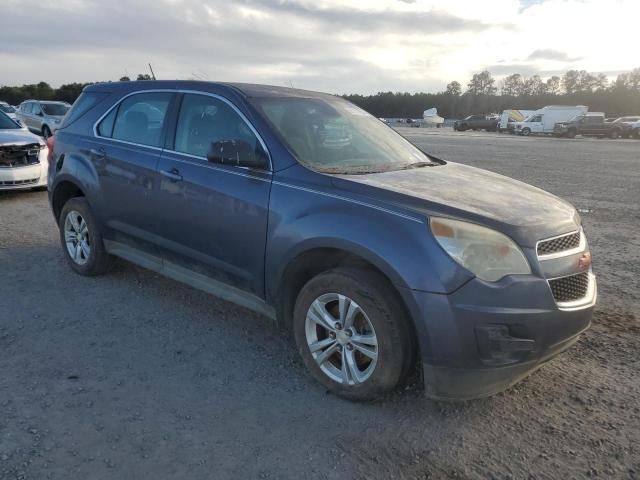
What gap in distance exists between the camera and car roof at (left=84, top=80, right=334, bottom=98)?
4012mm

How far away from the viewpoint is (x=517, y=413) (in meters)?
3.09

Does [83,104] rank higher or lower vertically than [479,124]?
lower

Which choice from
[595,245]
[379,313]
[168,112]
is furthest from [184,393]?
[595,245]

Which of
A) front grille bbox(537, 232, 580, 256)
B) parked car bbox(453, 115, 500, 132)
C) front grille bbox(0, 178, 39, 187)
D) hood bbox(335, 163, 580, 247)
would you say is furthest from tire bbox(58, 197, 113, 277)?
parked car bbox(453, 115, 500, 132)

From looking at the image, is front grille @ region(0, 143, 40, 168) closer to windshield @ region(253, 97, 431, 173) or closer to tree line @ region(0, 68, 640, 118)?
windshield @ region(253, 97, 431, 173)

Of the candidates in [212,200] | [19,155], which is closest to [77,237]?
[212,200]

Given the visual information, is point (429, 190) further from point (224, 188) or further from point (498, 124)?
point (498, 124)

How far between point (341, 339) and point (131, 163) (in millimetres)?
2403

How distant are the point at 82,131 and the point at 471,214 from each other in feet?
12.6

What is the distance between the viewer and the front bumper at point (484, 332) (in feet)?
8.88

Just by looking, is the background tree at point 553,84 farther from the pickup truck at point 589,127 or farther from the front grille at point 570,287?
the front grille at point 570,287

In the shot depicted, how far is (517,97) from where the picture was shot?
97812mm

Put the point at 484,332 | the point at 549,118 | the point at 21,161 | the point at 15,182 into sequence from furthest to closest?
1. the point at 549,118
2. the point at 21,161
3. the point at 15,182
4. the point at 484,332

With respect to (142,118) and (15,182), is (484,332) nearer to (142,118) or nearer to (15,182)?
(142,118)
